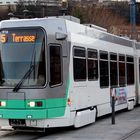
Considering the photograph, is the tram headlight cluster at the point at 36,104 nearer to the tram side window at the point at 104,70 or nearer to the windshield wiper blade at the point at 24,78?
the windshield wiper blade at the point at 24,78

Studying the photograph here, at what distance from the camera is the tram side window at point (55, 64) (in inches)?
516

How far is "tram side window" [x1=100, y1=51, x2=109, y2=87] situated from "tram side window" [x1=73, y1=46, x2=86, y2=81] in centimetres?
180

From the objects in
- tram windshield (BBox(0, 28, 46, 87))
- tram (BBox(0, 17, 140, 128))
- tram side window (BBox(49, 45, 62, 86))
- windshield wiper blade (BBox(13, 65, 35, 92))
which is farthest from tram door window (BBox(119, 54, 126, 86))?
Result: windshield wiper blade (BBox(13, 65, 35, 92))

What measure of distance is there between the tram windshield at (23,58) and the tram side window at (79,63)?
1354 mm

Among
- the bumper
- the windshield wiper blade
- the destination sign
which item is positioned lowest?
the bumper

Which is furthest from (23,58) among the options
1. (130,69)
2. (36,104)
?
(130,69)

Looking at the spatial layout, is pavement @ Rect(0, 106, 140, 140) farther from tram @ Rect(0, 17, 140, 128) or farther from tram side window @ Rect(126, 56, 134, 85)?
tram side window @ Rect(126, 56, 134, 85)

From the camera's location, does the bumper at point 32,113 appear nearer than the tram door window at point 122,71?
Yes

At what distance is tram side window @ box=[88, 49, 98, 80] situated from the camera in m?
15.3

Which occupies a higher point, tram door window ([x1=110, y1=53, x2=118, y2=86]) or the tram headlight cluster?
tram door window ([x1=110, y1=53, x2=118, y2=86])

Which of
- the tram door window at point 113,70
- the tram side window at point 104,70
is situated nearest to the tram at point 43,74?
the tram side window at point 104,70

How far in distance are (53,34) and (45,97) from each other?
1.78 meters

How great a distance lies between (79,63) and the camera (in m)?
14.4

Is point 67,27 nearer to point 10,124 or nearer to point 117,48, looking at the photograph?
point 10,124
